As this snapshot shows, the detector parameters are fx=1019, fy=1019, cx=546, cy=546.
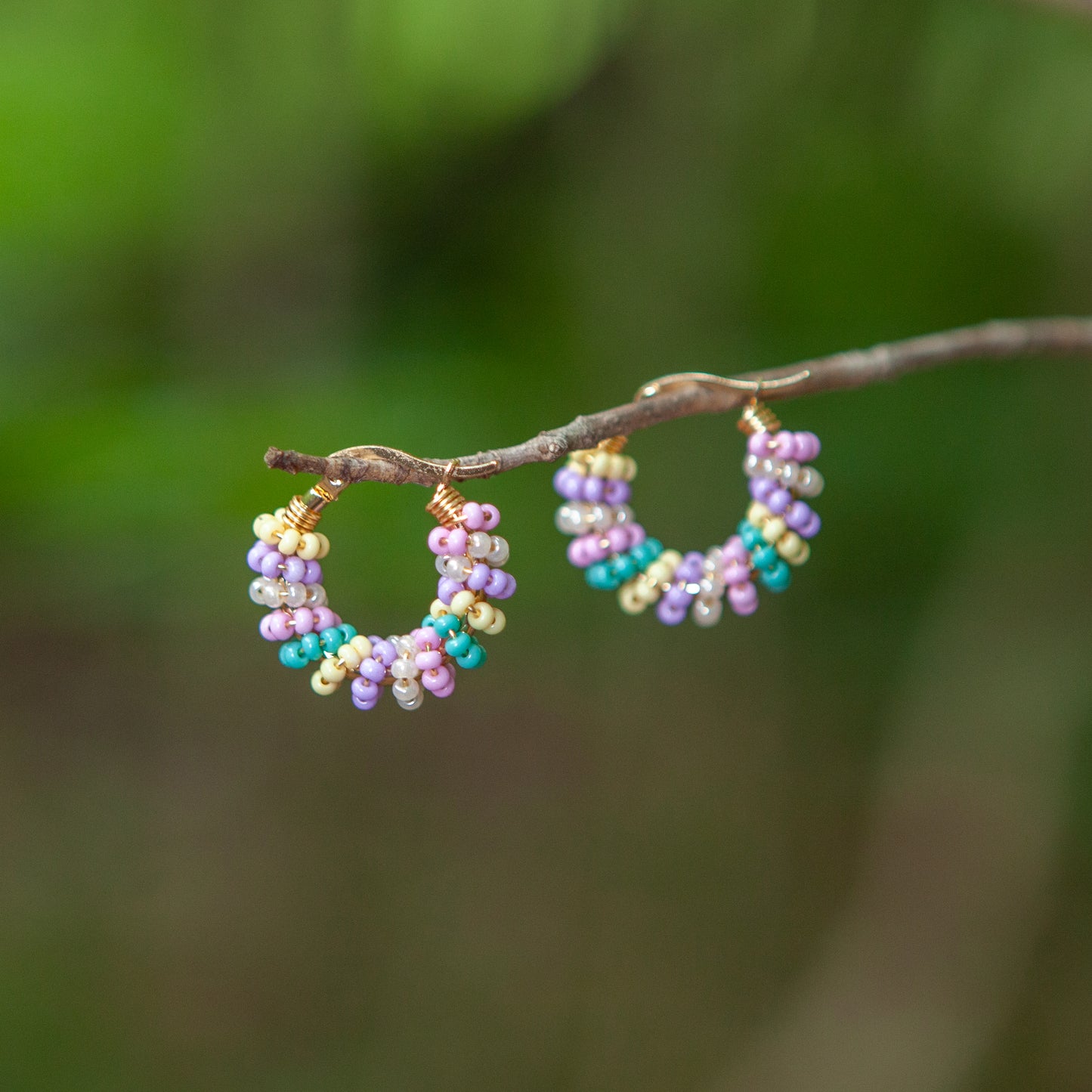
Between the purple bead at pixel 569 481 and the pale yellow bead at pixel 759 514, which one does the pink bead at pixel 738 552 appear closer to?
the pale yellow bead at pixel 759 514

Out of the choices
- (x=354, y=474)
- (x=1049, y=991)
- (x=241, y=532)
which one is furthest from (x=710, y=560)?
(x=1049, y=991)

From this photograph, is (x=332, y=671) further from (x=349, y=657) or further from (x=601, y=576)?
(x=601, y=576)

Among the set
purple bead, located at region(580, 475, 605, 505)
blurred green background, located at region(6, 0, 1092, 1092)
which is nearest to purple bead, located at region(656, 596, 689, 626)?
purple bead, located at region(580, 475, 605, 505)

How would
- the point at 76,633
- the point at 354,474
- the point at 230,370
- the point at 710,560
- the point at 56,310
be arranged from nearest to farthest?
the point at 354,474
the point at 710,560
the point at 56,310
the point at 230,370
the point at 76,633

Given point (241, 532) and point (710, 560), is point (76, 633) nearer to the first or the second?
point (241, 532)

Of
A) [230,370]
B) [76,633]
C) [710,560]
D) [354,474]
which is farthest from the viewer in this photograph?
[76,633]

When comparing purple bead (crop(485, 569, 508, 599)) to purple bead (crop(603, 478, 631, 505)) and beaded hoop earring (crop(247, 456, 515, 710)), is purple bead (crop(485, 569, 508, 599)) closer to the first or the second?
beaded hoop earring (crop(247, 456, 515, 710))

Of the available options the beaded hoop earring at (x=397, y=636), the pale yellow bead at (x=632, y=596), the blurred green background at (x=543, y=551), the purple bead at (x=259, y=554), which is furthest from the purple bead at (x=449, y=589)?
the blurred green background at (x=543, y=551)
